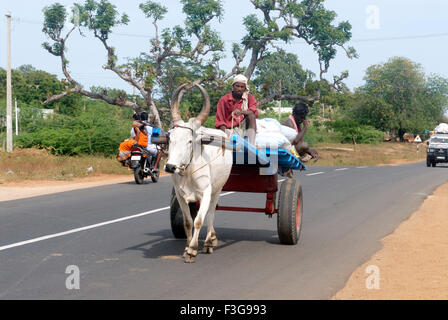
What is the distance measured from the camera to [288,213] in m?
8.97

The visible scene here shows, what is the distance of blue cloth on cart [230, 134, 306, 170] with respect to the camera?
8094mm

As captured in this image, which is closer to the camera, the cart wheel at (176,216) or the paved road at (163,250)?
the paved road at (163,250)

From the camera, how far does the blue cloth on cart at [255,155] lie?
8094mm

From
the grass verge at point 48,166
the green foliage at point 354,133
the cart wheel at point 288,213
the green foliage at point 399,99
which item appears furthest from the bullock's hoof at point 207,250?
the green foliage at point 399,99

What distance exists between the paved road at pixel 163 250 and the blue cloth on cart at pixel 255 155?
4.11ft

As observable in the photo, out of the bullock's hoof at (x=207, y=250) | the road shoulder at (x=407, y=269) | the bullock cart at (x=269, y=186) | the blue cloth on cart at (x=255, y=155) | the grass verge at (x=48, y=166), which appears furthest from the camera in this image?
the grass verge at (x=48, y=166)

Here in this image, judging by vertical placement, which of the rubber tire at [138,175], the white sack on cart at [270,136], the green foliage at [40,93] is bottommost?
the rubber tire at [138,175]

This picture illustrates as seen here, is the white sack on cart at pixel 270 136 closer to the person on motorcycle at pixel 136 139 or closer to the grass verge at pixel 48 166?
the person on motorcycle at pixel 136 139

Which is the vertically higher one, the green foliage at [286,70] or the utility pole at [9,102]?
the green foliage at [286,70]

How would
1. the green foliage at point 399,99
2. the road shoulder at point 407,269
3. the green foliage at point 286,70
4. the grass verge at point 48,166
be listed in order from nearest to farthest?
the road shoulder at point 407,269 < the grass verge at point 48,166 < the green foliage at point 399,99 < the green foliage at point 286,70

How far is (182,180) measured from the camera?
7801 millimetres

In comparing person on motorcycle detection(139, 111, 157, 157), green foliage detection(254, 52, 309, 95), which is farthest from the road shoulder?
green foliage detection(254, 52, 309, 95)

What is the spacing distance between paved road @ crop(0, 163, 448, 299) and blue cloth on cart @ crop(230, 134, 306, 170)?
4.11 ft
